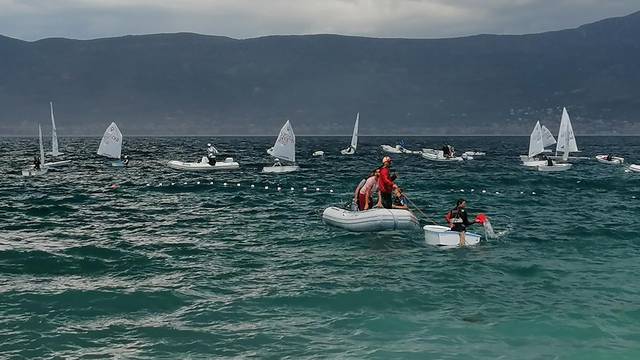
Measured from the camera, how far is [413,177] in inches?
2525

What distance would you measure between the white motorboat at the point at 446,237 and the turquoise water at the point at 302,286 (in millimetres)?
575

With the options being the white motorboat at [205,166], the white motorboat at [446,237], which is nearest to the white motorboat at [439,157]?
the white motorboat at [205,166]

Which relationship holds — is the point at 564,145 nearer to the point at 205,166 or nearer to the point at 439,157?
the point at 439,157

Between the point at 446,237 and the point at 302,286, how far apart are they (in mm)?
8047

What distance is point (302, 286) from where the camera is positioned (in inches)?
797

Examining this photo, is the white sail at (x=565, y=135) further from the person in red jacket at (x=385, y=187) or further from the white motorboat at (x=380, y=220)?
the white motorboat at (x=380, y=220)

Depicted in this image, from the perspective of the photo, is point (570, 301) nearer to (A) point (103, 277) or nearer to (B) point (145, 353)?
(B) point (145, 353)

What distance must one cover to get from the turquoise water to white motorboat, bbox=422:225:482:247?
57cm

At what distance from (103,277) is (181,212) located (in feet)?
55.7

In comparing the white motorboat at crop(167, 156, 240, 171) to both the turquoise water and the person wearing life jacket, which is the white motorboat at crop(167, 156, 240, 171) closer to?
the turquoise water

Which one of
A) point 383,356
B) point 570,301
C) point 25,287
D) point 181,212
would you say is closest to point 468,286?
point 570,301

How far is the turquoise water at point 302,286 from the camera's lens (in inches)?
602

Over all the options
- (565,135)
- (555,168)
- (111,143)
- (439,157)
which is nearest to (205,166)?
(111,143)

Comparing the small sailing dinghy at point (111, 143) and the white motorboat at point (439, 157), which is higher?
the small sailing dinghy at point (111, 143)
